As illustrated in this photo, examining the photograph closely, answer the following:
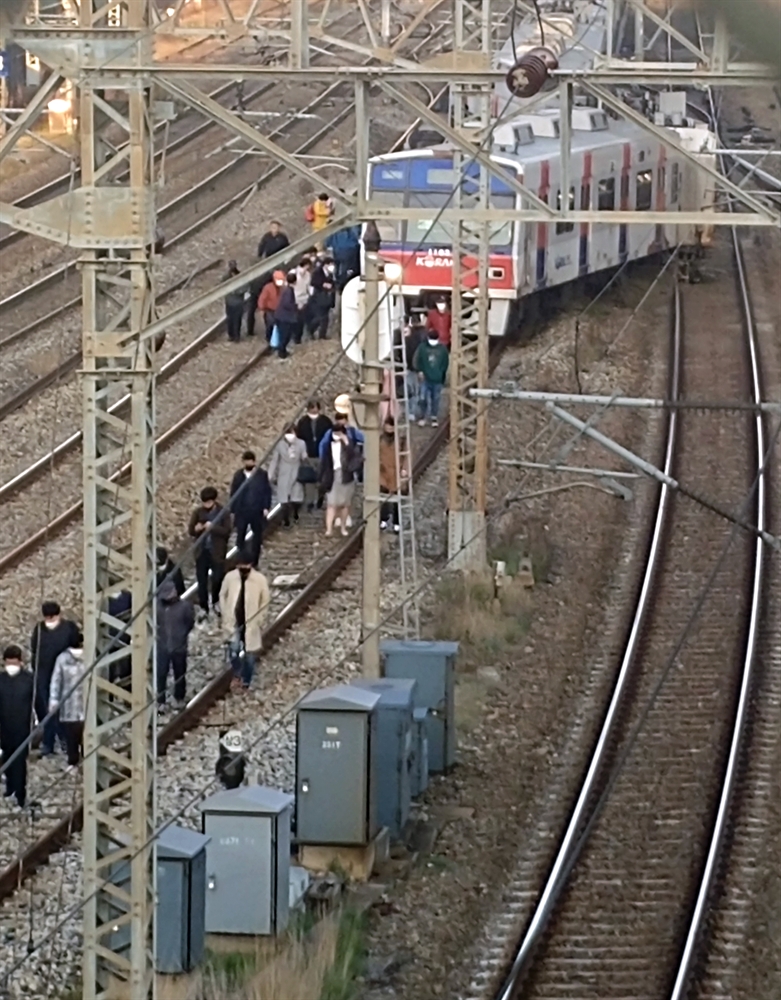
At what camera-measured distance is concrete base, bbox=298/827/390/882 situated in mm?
12453

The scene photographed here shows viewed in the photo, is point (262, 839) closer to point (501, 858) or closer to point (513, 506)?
point (501, 858)

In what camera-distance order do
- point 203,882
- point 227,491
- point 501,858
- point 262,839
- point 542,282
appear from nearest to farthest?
point 203,882 → point 262,839 → point 501,858 → point 227,491 → point 542,282

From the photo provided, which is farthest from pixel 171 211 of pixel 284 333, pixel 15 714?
pixel 15 714

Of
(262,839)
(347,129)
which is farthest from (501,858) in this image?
(347,129)

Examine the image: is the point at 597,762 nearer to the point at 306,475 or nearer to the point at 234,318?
the point at 306,475

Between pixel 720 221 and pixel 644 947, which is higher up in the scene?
pixel 720 221

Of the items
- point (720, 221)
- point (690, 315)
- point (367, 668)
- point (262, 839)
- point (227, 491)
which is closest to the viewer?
point (720, 221)

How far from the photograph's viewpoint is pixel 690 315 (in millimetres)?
32219

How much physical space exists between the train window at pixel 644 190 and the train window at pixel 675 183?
3.95 ft

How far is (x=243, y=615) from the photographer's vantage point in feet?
51.0

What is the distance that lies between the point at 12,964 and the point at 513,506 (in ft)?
38.1

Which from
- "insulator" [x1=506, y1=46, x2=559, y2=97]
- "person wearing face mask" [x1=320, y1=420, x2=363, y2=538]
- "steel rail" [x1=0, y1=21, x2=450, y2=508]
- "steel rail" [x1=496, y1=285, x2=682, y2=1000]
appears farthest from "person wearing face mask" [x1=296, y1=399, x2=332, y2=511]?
"insulator" [x1=506, y1=46, x2=559, y2=97]

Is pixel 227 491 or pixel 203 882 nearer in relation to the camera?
pixel 203 882

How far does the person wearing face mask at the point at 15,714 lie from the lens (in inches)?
499
